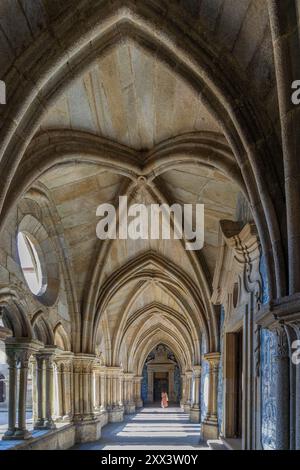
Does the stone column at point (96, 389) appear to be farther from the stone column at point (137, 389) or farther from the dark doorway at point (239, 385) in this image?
the dark doorway at point (239, 385)

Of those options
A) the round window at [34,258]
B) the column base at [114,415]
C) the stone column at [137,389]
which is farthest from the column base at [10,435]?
the stone column at [137,389]

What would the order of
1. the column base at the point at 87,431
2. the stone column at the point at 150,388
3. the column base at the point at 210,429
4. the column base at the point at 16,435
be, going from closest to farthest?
the column base at the point at 16,435 < the column base at the point at 210,429 < the column base at the point at 87,431 < the stone column at the point at 150,388

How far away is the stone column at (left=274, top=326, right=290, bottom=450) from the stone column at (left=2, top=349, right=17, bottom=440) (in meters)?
4.41

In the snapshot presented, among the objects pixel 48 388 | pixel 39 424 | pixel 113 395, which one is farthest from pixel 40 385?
pixel 113 395

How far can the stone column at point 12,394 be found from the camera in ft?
23.7

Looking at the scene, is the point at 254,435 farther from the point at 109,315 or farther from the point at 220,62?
the point at 109,315

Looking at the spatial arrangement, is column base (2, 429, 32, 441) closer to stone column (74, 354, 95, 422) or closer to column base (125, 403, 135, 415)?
stone column (74, 354, 95, 422)

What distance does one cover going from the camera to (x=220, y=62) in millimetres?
4684

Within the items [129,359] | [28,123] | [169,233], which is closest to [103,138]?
[28,123]

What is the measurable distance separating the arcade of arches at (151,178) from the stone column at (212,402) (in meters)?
0.03

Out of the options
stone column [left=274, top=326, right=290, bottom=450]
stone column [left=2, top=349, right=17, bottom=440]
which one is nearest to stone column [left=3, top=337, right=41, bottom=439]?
stone column [left=2, top=349, right=17, bottom=440]

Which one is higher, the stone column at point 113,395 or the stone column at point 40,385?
the stone column at point 40,385

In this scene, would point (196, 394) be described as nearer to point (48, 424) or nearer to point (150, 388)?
point (48, 424)

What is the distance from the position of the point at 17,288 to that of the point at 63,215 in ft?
7.02
